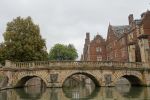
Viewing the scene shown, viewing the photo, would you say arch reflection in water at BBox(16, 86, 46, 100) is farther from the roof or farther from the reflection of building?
the roof

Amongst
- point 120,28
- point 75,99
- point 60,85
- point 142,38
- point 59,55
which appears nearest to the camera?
point 75,99

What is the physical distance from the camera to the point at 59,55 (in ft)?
258

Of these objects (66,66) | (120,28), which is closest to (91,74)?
(66,66)

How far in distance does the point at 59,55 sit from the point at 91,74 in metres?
43.6

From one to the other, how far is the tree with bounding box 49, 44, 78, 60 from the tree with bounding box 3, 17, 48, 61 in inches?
1429

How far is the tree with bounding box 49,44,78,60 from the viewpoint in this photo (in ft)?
259

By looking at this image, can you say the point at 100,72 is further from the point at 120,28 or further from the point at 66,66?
the point at 120,28

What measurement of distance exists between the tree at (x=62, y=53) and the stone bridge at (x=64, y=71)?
42526 mm

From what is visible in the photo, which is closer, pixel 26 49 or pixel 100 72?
pixel 100 72

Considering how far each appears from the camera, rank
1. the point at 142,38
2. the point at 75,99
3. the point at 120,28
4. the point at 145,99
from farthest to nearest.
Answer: the point at 120,28 → the point at 142,38 → the point at 75,99 → the point at 145,99

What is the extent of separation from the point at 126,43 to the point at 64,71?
20.3m

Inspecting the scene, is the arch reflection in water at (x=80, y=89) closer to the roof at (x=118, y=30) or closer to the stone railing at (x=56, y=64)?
the stone railing at (x=56, y=64)

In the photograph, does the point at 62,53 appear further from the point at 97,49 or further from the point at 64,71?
the point at 64,71

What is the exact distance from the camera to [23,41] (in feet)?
131
